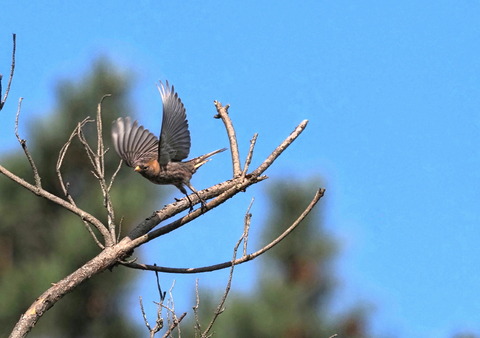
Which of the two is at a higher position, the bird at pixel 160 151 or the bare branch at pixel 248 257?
the bird at pixel 160 151

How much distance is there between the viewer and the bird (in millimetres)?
4293

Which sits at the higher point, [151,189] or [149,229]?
[151,189]

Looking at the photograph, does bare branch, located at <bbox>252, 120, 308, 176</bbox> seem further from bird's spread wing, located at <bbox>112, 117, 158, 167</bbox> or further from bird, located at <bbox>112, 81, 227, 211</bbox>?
bird's spread wing, located at <bbox>112, 117, 158, 167</bbox>

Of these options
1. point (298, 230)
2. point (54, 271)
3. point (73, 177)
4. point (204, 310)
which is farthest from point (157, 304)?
point (73, 177)

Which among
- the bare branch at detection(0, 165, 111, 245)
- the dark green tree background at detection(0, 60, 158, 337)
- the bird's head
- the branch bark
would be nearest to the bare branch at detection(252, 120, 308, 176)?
the branch bark

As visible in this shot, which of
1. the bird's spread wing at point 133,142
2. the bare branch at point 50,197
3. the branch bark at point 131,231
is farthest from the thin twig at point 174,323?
the bird's spread wing at point 133,142

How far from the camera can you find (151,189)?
590 inches

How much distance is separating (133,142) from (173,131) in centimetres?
42

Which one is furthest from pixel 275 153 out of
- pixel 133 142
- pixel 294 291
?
pixel 294 291

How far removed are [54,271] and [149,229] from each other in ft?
34.9

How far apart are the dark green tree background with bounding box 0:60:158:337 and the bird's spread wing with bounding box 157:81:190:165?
9.23 m

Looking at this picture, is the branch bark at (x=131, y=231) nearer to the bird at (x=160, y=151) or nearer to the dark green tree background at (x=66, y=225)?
the bird at (x=160, y=151)

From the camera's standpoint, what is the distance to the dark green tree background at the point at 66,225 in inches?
565

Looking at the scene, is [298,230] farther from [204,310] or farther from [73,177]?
[73,177]
